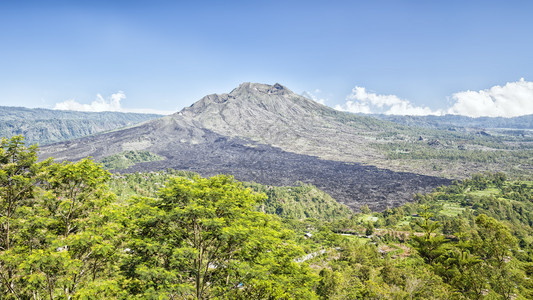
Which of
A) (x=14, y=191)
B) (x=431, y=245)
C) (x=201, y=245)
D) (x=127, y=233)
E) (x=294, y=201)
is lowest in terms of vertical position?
(x=294, y=201)

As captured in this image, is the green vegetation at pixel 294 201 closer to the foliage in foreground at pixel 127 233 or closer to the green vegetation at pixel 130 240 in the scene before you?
the green vegetation at pixel 130 240

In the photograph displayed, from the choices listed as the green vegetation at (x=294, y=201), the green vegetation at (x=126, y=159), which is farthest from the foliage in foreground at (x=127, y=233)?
the green vegetation at (x=126, y=159)

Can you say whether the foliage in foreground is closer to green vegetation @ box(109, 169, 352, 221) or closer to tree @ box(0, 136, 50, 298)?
tree @ box(0, 136, 50, 298)

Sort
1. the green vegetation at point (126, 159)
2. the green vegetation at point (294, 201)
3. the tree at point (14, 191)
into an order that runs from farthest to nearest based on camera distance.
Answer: the green vegetation at point (126, 159)
the green vegetation at point (294, 201)
the tree at point (14, 191)

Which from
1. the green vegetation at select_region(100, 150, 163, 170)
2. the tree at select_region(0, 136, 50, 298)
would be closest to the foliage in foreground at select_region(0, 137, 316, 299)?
the tree at select_region(0, 136, 50, 298)

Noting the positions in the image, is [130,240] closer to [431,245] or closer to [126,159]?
[431,245]

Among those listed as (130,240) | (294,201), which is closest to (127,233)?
(130,240)

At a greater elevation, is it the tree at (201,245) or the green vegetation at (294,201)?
the tree at (201,245)

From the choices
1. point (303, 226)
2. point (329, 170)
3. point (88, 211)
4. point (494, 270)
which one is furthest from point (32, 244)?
point (329, 170)

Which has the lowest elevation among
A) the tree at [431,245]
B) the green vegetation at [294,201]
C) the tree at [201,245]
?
the green vegetation at [294,201]
